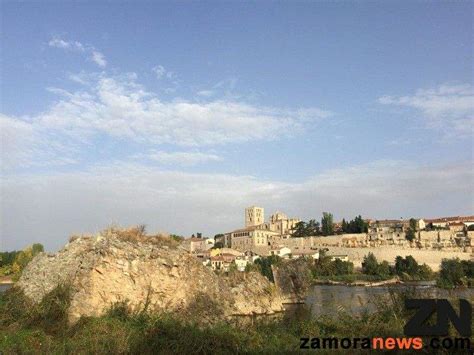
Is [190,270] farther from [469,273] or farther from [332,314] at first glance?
[469,273]

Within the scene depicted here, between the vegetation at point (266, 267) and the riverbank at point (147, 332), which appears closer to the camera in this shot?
the riverbank at point (147, 332)

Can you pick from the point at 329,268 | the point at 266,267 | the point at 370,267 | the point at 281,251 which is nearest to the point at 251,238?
the point at 281,251

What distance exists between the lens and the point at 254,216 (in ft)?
477

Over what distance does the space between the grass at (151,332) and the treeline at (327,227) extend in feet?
327

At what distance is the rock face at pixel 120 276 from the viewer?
12.6 metres

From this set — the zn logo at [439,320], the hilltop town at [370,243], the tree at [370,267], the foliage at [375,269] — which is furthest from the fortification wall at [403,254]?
the zn logo at [439,320]

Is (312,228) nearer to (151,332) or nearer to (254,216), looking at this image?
(254,216)

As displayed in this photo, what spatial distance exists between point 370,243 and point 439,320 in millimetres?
100410

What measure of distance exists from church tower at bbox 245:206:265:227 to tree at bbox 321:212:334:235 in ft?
127

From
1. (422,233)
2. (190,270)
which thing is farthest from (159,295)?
(422,233)

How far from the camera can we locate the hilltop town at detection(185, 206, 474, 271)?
300 feet

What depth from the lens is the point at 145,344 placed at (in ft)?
28.3

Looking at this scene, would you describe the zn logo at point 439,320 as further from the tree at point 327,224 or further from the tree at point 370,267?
the tree at point 327,224

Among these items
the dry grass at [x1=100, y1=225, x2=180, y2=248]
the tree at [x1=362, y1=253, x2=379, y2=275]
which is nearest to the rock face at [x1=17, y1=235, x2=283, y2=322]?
the dry grass at [x1=100, y1=225, x2=180, y2=248]
